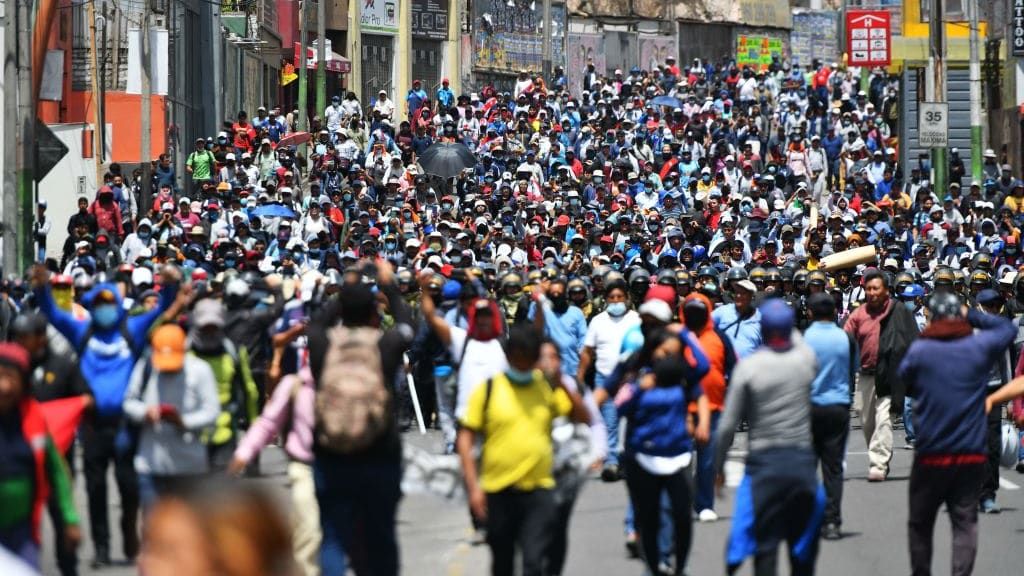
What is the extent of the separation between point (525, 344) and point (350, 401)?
90cm

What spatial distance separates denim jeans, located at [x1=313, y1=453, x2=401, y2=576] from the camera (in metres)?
8.34

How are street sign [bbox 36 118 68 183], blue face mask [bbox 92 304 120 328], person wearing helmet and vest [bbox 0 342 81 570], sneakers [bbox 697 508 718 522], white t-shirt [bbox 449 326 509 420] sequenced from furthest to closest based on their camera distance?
1. street sign [bbox 36 118 68 183]
2. sneakers [bbox 697 508 718 522]
3. white t-shirt [bbox 449 326 509 420]
4. blue face mask [bbox 92 304 120 328]
5. person wearing helmet and vest [bbox 0 342 81 570]

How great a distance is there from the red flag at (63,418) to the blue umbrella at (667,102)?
120ft

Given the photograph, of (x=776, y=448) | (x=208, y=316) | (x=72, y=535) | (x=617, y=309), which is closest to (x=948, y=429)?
(x=776, y=448)

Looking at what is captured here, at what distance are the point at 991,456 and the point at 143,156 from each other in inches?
980

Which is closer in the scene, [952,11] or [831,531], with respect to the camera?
[831,531]

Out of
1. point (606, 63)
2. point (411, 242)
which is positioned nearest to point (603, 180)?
point (411, 242)

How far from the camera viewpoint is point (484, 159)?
37.1 m

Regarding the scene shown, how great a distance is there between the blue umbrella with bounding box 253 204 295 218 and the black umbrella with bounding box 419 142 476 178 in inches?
209

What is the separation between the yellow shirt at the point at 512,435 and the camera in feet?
28.6

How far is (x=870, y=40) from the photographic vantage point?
47156 mm

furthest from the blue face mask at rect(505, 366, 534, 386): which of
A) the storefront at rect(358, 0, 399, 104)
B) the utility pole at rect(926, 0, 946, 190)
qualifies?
the storefront at rect(358, 0, 399, 104)

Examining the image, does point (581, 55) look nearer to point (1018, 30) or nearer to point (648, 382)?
point (1018, 30)

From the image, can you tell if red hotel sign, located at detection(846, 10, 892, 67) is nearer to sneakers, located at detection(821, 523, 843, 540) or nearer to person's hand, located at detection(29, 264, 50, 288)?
sneakers, located at detection(821, 523, 843, 540)
